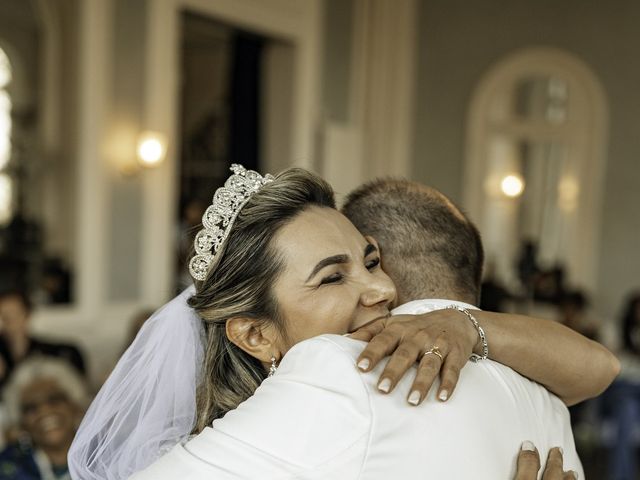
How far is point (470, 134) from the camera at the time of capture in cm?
970

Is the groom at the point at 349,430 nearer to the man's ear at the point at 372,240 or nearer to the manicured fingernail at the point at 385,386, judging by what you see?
the manicured fingernail at the point at 385,386

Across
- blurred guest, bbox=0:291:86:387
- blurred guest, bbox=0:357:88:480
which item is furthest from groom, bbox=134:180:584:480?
blurred guest, bbox=0:291:86:387

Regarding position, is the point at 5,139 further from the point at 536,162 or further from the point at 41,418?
the point at 41,418

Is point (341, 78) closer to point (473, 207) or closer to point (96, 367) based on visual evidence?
point (473, 207)

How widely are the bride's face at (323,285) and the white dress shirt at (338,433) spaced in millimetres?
Answer: 195

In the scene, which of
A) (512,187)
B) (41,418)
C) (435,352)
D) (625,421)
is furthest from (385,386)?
(512,187)

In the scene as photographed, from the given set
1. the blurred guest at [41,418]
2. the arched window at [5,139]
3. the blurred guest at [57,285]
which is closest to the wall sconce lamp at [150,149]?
the blurred guest at [57,285]

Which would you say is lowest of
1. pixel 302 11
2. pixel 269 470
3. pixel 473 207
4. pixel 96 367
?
pixel 96 367

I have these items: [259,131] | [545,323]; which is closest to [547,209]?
[259,131]

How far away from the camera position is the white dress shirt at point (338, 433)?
1.19m

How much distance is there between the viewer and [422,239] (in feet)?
5.79

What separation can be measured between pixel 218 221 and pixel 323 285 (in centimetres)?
26

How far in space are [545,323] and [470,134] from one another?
8.17 metres

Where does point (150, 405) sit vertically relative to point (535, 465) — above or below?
below
